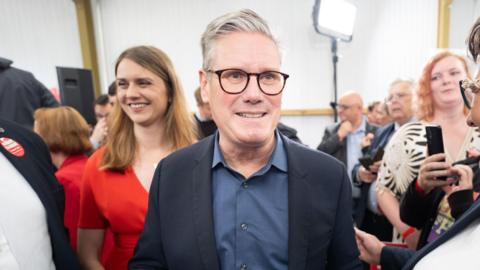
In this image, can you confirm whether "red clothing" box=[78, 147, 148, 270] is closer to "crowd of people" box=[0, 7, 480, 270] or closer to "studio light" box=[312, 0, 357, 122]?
"crowd of people" box=[0, 7, 480, 270]

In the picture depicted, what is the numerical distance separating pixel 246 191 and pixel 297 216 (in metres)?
0.19

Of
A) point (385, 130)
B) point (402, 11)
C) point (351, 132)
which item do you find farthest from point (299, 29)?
point (385, 130)

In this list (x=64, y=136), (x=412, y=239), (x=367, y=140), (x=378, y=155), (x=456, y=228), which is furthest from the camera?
(x=367, y=140)

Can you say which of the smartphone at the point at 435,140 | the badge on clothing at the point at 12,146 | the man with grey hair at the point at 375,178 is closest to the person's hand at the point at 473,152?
the smartphone at the point at 435,140

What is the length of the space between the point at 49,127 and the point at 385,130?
8.34 ft

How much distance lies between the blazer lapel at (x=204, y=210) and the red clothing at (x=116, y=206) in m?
0.47

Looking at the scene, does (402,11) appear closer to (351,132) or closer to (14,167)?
(351,132)

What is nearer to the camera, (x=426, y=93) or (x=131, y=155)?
(x=131, y=155)

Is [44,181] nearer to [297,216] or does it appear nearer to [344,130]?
[297,216]

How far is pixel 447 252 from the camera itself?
89cm

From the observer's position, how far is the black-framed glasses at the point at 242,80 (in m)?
0.97

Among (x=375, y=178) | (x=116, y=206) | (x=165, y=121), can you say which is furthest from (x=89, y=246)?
(x=375, y=178)

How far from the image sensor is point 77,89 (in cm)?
393

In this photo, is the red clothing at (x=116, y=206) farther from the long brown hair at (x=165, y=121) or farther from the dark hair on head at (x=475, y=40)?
the dark hair on head at (x=475, y=40)
